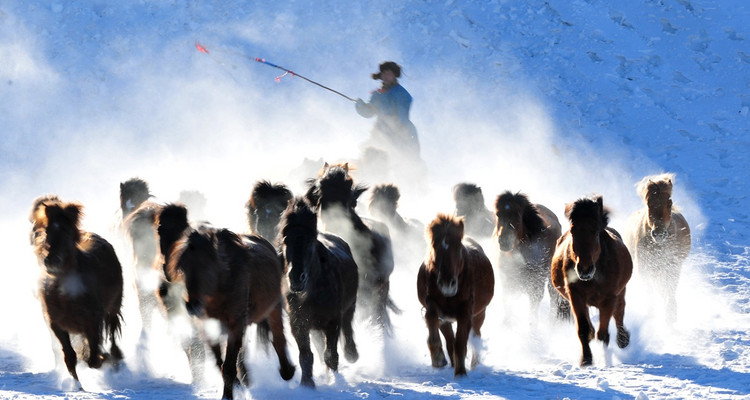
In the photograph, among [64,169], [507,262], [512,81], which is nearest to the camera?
[507,262]

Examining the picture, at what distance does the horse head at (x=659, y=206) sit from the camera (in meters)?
11.4

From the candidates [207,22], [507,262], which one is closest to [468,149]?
[207,22]

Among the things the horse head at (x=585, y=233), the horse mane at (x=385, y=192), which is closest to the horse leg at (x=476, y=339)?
the horse head at (x=585, y=233)

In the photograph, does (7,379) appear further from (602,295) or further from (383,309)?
(602,295)

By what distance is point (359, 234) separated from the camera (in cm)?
1070

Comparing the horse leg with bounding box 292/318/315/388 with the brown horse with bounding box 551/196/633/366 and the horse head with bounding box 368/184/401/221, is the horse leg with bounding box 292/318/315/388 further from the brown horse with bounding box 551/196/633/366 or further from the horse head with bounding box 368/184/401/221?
the horse head with bounding box 368/184/401/221

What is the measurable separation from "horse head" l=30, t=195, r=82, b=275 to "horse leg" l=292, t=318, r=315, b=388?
2.14 meters

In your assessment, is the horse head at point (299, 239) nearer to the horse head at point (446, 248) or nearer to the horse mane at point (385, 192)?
the horse head at point (446, 248)

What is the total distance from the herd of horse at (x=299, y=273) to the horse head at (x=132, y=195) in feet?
2.40

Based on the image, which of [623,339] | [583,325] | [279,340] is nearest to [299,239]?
[279,340]

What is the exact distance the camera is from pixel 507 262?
464 inches

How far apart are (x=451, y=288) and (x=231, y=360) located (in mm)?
1996

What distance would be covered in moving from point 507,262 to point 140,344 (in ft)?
14.4

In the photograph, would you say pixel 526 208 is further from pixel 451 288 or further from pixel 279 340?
pixel 279 340
